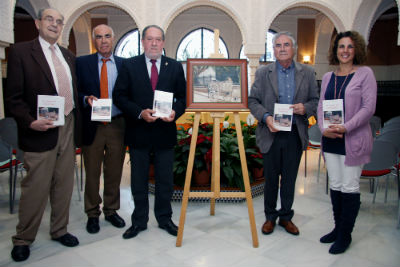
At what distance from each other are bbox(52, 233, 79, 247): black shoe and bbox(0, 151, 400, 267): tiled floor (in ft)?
0.12

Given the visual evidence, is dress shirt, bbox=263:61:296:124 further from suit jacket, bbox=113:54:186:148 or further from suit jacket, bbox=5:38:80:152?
suit jacket, bbox=5:38:80:152

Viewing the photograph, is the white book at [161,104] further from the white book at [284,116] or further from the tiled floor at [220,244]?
the tiled floor at [220,244]

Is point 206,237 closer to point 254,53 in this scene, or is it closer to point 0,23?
point 0,23

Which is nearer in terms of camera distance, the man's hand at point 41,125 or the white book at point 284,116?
the man's hand at point 41,125

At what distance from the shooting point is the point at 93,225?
2.96m

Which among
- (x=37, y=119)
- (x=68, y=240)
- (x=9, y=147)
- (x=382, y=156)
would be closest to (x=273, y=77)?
(x=382, y=156)

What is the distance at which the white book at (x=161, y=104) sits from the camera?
2551 millimetres

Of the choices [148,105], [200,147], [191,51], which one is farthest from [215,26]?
[148,105]

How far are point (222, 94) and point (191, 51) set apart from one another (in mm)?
13132

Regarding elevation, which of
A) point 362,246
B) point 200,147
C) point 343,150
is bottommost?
point 362,246

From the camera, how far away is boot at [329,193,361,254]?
2484 millimetres

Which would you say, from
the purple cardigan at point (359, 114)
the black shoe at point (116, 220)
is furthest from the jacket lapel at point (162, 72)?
the purple cardigan at point (359, 114)

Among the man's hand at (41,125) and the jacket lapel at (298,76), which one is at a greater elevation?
the jacket lapel at (298,76)

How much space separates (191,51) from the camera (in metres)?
15.3
